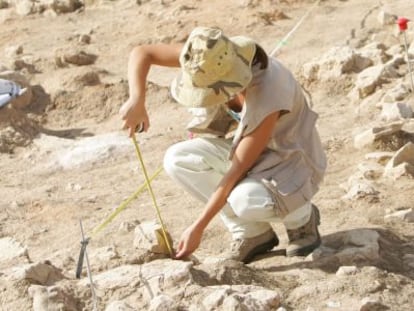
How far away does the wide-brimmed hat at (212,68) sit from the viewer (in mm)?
3412

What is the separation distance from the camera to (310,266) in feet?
12.1

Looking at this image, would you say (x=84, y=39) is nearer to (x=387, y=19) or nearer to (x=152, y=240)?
(x=387, y=19)

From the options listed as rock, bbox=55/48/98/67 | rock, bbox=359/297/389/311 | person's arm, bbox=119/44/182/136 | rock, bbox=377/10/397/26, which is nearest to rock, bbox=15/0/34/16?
rock, bbox=55/48/98/67

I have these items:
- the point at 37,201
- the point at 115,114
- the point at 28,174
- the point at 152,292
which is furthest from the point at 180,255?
the point at 115,114

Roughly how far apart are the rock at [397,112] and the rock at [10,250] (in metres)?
2.76

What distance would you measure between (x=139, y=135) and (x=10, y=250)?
2.50 m

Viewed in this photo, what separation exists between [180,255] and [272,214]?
1.34 ft

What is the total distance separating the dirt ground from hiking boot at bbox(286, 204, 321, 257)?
64mm

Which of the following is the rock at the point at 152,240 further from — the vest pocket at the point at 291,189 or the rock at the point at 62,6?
the rock at the point at 62,6

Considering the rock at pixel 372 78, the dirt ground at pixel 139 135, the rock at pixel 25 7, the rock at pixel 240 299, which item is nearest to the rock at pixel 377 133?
the dirt ground at pixel 139 135

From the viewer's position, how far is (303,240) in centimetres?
384

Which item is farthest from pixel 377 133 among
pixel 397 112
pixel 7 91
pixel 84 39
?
pixel 84 39

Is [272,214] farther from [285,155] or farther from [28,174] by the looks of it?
[28,174]

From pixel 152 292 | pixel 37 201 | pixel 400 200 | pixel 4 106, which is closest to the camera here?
pixel 152 292
